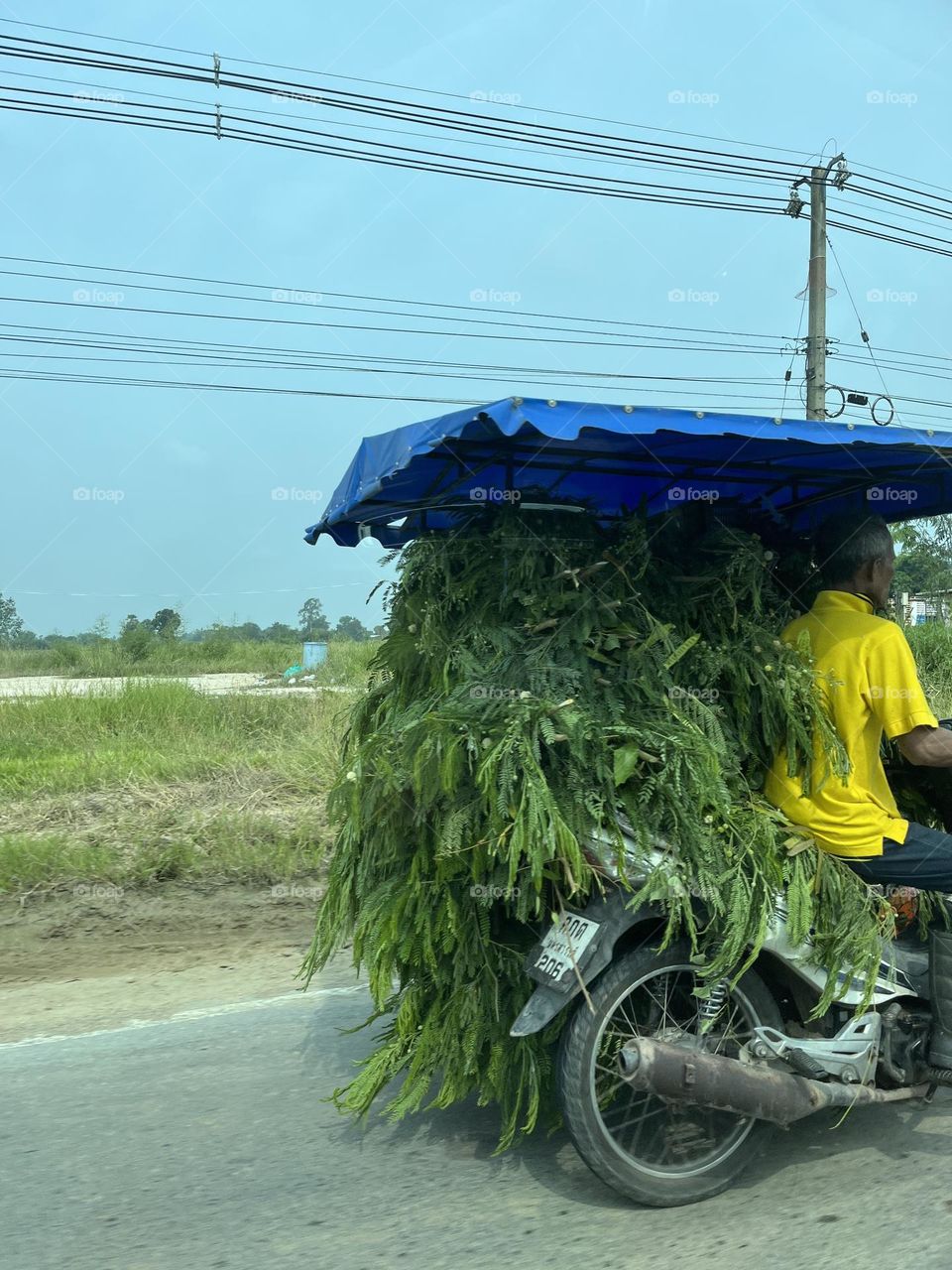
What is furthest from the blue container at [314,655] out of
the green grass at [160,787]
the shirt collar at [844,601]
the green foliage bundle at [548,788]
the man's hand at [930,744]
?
the man's hand at [930,744]

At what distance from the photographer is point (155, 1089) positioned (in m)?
3.80

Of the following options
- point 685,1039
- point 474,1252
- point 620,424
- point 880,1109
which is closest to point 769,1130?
point 685,1039

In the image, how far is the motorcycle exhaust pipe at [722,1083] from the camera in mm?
2859

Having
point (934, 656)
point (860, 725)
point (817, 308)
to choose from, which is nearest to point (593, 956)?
point (860, 725)

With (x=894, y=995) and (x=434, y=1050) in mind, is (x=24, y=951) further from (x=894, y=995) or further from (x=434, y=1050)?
(x=894, y=995)

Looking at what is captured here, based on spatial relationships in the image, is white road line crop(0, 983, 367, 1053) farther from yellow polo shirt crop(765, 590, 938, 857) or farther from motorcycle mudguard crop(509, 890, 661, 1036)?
yellow polo shirt crop(765, 590, 938, 857)

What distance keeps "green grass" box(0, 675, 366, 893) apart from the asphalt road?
7.81 ft

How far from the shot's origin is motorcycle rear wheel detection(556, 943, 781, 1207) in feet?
9.48

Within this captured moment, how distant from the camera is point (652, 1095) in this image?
3.03m

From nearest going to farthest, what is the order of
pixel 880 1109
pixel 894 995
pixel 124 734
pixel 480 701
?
pixel 480 701 < pixel 894 995 < pixel 880 1109 < pixel 124 734

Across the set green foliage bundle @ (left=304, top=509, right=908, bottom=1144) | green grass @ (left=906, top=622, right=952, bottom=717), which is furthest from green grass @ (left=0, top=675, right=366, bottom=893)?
green grass @ (left=906, top=622, right=952, bottom=717)

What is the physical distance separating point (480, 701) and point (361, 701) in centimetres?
102

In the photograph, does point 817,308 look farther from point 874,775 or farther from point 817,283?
point 874,775

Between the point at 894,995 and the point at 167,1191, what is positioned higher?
the point at 894,995
